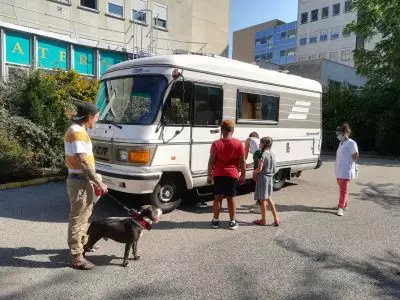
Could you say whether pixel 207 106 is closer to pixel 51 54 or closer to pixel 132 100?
pixel 132 100

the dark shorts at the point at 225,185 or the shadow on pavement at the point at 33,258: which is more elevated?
the dark shorts at the point at 225,185

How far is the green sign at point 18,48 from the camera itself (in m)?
13.4

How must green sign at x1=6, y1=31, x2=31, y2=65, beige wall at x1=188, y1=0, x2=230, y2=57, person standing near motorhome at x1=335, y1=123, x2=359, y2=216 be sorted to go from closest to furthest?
1. person standing near motorhome at x1=335, y1=123, x2=359, y2=216
2. green sign at x1=6, y1=31, x2=31, y2=65
3. beige wall at x1=188, y1=0, x2=230, y2=57

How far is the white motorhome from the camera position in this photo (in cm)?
622

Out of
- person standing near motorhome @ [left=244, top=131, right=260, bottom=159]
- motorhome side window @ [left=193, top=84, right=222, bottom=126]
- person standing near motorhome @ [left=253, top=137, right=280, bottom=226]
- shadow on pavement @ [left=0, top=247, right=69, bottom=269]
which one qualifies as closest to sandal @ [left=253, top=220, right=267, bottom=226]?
person standing near motorhome @ [left=253, top=137, right=280, bottom=226]

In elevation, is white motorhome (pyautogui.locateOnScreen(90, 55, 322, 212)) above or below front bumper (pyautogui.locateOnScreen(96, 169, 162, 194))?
above

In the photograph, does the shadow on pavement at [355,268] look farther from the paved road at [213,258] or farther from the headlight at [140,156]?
the headlight at [140,156]

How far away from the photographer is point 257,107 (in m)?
8.09

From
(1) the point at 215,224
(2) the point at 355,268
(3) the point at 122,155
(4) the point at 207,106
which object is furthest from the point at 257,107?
(2) the point at 355,268

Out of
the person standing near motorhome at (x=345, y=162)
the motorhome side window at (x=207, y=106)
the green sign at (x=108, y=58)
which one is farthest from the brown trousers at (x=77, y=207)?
the green sign at (x=108, y=58)

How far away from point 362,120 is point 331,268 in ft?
61.5

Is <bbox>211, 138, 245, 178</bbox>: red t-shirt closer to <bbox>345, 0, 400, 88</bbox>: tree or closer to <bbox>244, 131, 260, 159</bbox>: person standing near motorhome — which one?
<bbox>244, 131, 260, 159</bbox>: person standing near motorhome

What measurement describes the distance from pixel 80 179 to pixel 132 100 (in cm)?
265

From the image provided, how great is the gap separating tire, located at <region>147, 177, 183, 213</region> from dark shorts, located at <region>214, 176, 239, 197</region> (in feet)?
3.95
